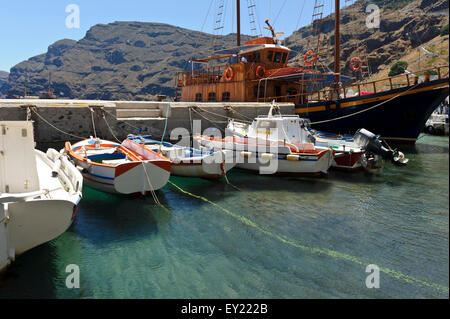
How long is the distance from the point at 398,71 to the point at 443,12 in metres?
79.0

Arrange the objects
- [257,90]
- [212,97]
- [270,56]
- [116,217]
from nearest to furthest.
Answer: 1. [116,217]
2. [257,90]
3. [270,56]
4. [212,97]

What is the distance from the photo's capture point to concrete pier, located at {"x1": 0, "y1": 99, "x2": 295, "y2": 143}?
13.4 meters

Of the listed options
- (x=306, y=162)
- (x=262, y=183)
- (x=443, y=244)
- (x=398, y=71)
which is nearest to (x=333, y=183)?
(x=306, y=162)

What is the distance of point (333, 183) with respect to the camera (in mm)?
12477

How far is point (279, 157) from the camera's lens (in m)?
12.8

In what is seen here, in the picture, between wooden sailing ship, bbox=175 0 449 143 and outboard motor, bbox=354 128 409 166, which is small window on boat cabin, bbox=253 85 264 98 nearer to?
wooden sailing ship, bbox=175 0 449 143

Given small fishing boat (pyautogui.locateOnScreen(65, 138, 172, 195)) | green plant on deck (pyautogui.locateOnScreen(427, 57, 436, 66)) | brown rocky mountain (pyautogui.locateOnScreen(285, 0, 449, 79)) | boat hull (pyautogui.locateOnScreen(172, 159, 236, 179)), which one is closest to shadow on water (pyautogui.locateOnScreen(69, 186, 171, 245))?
small fishing boat (pyautogui.locateOnScreen(65, 138, 172, 195))

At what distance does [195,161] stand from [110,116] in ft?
21.2

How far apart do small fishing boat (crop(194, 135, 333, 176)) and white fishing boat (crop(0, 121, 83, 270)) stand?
8.16 metres

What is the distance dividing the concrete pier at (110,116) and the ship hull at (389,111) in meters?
4.87

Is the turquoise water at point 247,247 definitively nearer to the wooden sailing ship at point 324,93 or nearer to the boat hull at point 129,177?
the boat hull at point 129,177

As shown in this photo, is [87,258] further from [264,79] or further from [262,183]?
[264,79]

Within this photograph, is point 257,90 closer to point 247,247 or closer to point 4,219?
point 247,247

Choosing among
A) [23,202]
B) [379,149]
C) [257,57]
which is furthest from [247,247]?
[257,57]
